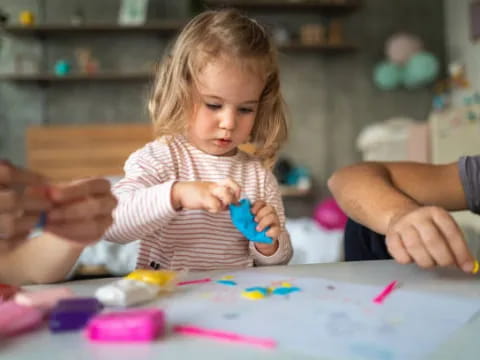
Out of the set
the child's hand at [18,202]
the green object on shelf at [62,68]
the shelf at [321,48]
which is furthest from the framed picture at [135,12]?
the child's hand at [18,202]

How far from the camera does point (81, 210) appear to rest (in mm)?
564

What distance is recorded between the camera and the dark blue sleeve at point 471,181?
111 centimetres

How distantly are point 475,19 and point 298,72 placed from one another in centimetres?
136

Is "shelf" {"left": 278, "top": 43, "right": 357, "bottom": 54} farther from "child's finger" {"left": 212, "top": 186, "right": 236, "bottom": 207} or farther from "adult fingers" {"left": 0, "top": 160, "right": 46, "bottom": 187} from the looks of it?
"adult fingers" {"left": 0, "top": 160, "right": 46, "bottom": 187}

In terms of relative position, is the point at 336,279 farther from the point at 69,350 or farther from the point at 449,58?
the point at 449,58

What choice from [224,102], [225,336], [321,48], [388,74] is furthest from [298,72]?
[225,336]

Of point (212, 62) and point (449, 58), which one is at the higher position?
point (449, 58)

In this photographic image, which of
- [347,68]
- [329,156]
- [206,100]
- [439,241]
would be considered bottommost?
[329,156]

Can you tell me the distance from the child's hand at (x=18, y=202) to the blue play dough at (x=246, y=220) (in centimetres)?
33

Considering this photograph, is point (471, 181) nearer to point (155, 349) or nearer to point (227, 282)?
point (227, 282)

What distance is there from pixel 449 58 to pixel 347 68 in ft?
2.75

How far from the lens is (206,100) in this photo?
1.02 meters

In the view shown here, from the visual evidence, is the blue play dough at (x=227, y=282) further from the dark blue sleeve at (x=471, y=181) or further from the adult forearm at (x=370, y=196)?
the dark blue sleeve at (x=471, y=181)

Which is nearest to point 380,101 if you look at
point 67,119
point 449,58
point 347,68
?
point 347,68
